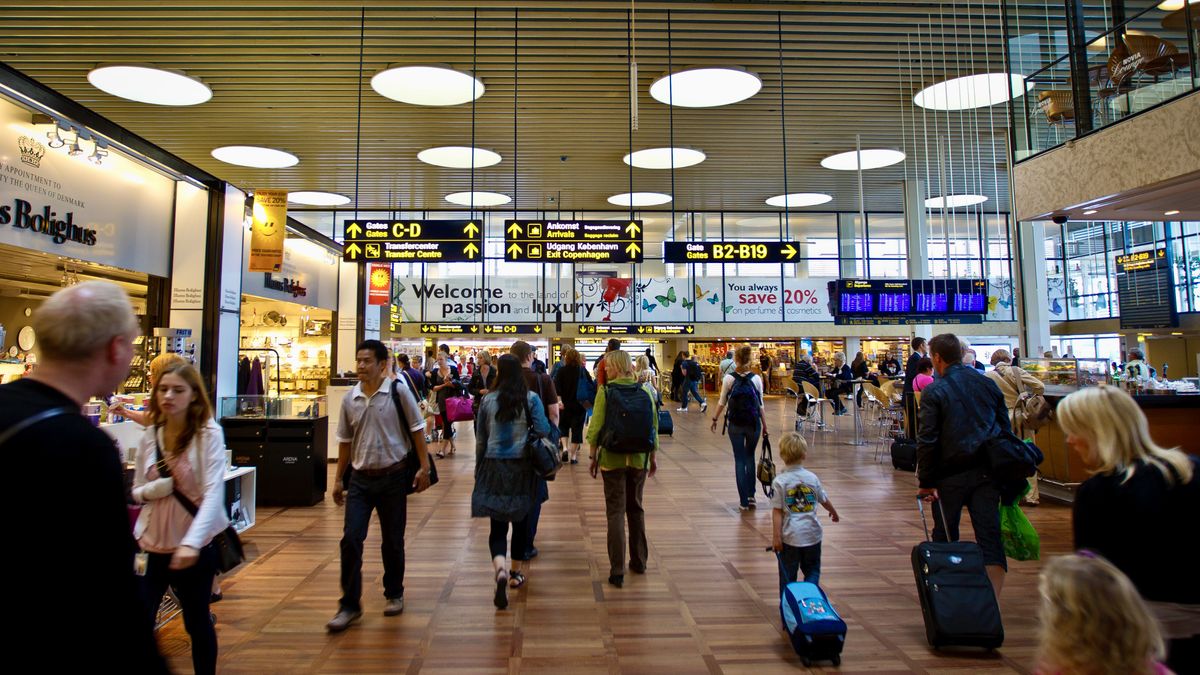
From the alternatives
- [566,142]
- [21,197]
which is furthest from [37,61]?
[566,142]

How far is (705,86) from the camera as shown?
29.3 ft

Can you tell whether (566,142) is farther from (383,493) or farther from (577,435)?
(383,493)

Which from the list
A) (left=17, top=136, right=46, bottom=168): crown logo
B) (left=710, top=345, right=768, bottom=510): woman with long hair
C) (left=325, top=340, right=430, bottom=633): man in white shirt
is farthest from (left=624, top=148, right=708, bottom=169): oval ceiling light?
(left=325, top=340, right=430, bottom=633): man in white shirt

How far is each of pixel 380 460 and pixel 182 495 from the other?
3.93ft

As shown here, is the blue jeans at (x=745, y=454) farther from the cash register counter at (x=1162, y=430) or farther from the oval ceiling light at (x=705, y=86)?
the oval ceiling light at (x=705, y=86)

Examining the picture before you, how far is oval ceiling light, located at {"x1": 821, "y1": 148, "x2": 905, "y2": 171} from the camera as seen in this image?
40.1 feet

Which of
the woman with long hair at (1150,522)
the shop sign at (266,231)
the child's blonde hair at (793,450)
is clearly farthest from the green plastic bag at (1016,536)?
the shop sign at (266,231)

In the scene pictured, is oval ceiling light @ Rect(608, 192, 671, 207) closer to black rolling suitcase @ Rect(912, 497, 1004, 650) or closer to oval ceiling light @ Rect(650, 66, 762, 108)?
oval ceiling light @ Rect(650, 66, 762, 108)

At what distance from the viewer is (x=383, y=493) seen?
381cm

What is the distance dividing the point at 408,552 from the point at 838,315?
9.46m

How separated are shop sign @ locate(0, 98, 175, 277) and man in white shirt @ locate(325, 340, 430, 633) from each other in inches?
176

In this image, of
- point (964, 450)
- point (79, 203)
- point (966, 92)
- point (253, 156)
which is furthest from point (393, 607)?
point (253, 156)

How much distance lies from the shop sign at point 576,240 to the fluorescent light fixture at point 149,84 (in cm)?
474

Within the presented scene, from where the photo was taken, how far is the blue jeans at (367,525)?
3.66m
